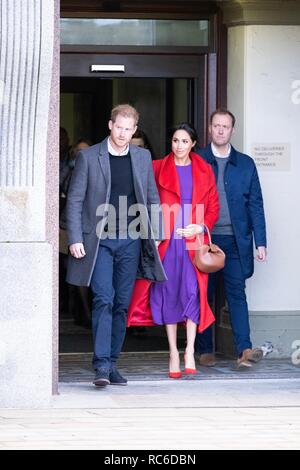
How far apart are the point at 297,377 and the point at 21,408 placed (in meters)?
2.43

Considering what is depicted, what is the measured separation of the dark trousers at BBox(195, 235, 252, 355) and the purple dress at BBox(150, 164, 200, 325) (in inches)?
22.1

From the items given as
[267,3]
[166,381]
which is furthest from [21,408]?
[267,3]

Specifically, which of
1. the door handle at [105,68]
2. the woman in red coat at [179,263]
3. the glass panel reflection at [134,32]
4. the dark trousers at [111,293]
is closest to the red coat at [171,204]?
the woman in red coat at [179,263]

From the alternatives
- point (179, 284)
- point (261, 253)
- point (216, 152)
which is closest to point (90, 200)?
point (179, 284)

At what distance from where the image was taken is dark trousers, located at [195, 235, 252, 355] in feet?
35.5

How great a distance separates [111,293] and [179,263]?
818 mm

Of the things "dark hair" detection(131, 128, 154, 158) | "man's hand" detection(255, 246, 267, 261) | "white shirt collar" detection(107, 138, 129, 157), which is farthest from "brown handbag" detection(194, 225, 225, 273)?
"dark hair" detection(131, 128, 154, 158)

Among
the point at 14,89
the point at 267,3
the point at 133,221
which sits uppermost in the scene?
the point at 267,3

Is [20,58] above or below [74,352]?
above

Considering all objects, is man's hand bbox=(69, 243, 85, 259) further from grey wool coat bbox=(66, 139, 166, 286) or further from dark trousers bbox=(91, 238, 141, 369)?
dark trousers bbox=(91, 238, 141, 369)

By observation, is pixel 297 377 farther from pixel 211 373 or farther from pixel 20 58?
pixel 20 58

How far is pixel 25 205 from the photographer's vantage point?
8930mm

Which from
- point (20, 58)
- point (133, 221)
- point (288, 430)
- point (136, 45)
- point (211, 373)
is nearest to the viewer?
point (288, 430)
